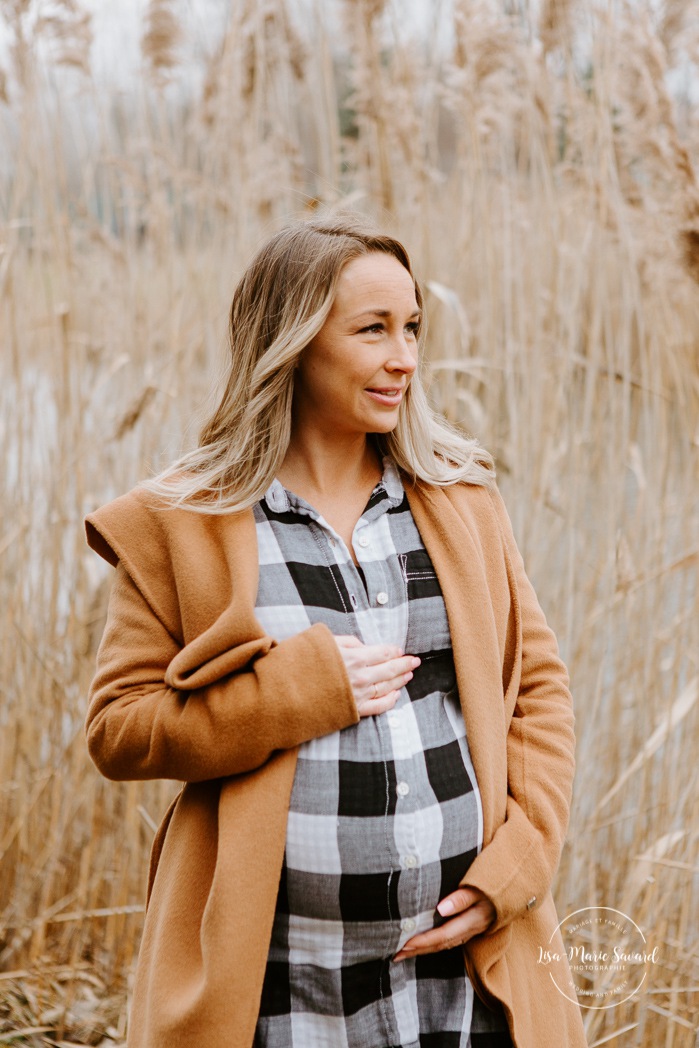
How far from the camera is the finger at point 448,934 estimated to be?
43.3 inches

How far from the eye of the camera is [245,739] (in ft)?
3.49

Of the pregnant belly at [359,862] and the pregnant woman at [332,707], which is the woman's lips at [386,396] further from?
the pregnant belly at [359,862]

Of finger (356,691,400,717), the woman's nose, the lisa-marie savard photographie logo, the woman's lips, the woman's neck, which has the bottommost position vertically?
the lisa-marie savard photographie logo

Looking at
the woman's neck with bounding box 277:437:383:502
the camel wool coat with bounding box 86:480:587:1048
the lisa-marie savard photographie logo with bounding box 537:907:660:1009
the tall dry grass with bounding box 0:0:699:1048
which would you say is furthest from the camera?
the tall dry grass with bounding box 0:0:699:1048

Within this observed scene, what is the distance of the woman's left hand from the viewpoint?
1101mm

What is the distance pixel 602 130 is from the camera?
1912 mm

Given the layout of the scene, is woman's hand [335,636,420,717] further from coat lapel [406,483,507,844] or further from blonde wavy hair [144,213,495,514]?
blonde wavy hair [144,213,495,514]

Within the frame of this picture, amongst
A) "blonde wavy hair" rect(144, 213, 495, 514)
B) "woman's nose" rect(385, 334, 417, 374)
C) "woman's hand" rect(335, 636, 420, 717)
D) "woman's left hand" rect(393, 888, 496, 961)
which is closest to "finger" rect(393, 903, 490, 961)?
"woman's left hand" rect(393, 888, 496, 961)

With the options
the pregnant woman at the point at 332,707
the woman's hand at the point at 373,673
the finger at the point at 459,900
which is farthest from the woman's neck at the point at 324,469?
the finger at the point at 459,900

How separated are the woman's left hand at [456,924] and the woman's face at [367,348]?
1.84ft

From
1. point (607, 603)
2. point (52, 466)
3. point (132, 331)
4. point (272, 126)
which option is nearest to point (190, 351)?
Answer: point (132, 331)

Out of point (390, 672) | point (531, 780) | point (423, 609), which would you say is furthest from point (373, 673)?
point (531, 780)

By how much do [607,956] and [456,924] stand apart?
0.81 metres

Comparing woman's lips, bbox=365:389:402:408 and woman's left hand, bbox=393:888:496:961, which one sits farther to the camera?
woman's lips, bbox=365:389:402:408
